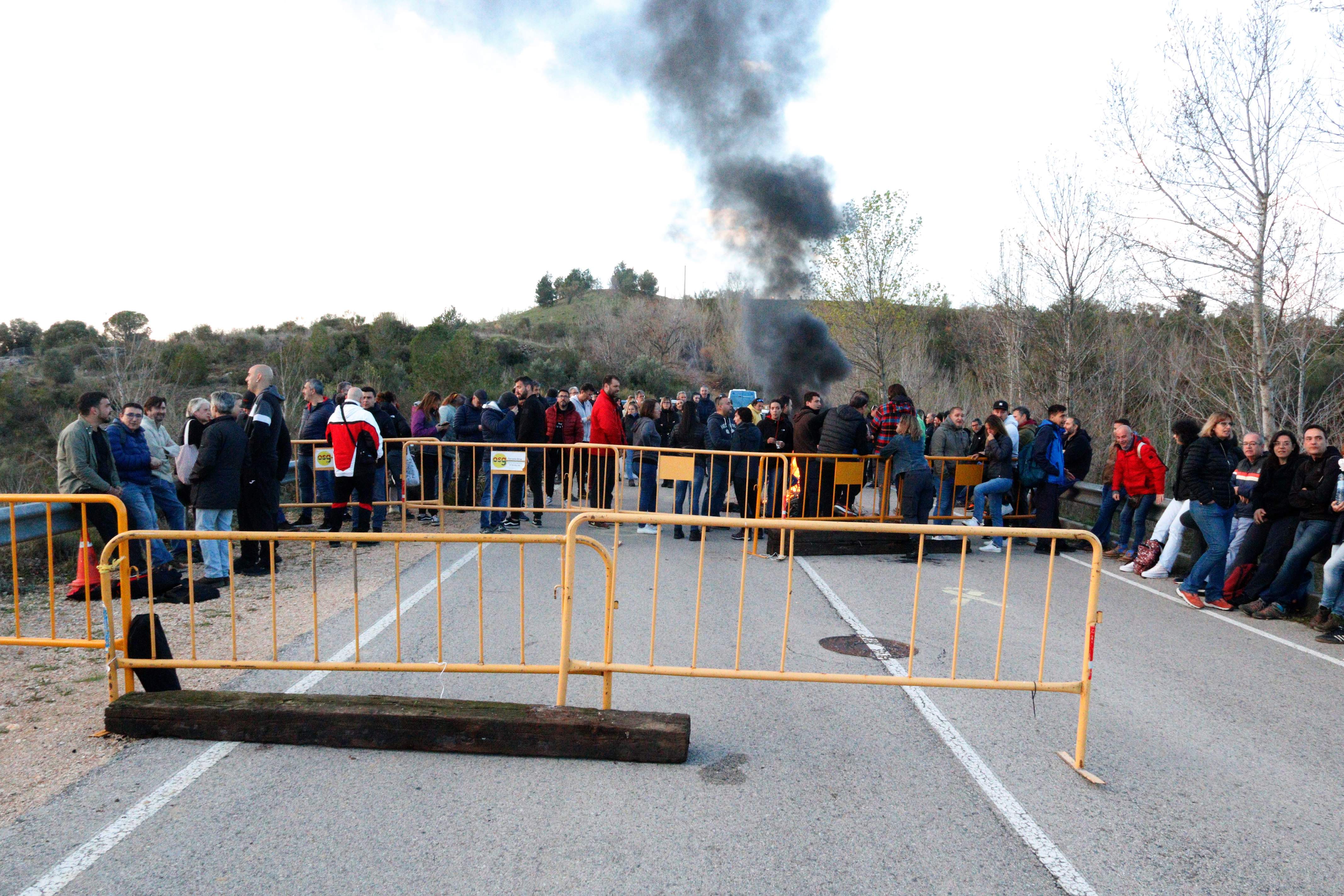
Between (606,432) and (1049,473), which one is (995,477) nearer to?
(1049,473)

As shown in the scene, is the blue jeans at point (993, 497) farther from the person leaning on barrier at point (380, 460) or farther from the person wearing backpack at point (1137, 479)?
the person leaning on barrier at point (380, 460)

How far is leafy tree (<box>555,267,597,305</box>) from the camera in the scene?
8975 cm

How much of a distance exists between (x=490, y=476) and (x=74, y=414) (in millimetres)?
24567

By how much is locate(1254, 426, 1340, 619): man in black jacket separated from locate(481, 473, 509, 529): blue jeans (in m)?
8.50

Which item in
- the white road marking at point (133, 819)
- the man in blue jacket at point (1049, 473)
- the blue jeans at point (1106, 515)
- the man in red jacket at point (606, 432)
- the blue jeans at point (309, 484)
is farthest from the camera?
the man in red jacket at point (606, 432)

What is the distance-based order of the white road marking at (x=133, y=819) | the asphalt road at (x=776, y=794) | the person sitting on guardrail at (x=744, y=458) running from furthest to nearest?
the person sitting on guardrail at (x=744, y=458)
the asphalt road at (x=776, y=794)
the white road marking at (x=133, y=819)

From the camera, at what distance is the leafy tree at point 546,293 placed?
3548 inches

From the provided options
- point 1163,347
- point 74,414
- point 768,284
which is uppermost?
point 768,284

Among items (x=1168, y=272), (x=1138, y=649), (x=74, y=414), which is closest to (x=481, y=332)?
(x=74, y=414)

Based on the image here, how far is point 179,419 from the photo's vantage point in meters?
23.9

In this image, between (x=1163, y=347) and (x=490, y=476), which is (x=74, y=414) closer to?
(x=490, y=476)

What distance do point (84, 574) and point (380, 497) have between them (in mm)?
4931

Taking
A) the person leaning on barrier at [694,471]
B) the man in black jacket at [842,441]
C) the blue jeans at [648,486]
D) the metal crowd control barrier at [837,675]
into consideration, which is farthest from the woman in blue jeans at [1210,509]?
the blue jeans at [648,486]

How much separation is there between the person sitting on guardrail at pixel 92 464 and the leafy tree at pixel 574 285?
82.5 metres
